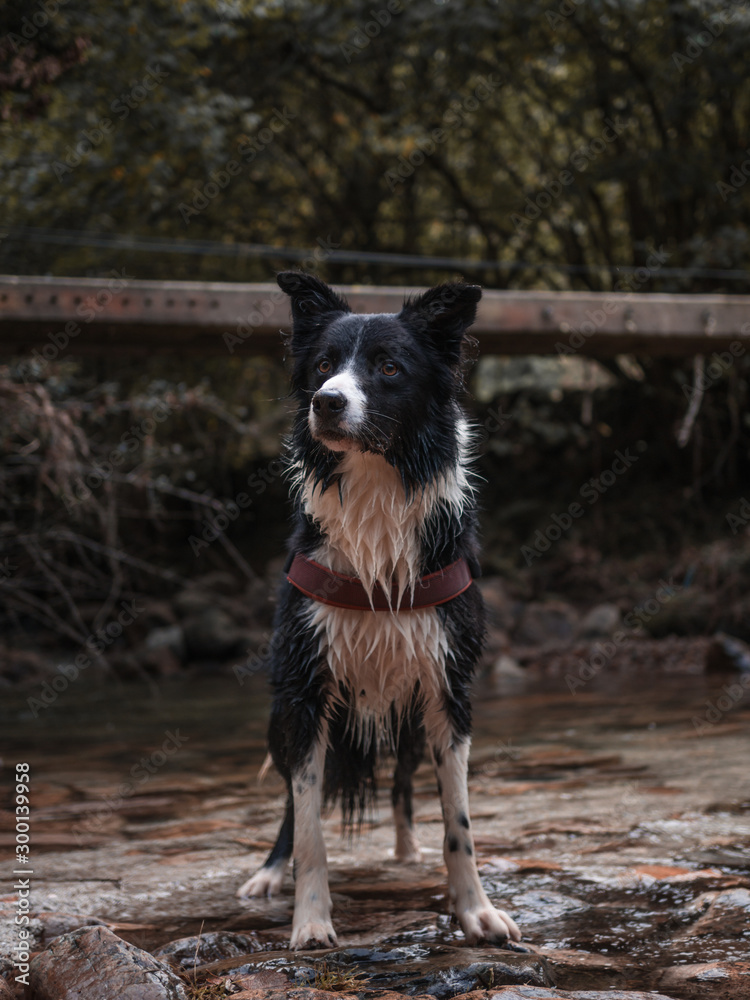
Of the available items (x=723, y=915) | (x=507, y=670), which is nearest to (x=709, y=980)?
(x=723, y=915)

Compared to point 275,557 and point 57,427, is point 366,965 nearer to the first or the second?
point 57,427

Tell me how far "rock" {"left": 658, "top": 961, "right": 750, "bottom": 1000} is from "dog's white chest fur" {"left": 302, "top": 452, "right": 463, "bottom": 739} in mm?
1163

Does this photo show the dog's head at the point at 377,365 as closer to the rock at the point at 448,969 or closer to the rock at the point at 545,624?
the rock at the point at 448,969

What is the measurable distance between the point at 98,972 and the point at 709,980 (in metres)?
1.60

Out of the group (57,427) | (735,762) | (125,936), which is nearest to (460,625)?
(125,936)

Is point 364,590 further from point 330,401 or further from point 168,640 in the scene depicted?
point 168,640

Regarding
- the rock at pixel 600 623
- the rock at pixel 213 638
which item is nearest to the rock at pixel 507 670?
the rock at pixel 600 623

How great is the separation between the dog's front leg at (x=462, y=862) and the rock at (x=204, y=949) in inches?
27.1

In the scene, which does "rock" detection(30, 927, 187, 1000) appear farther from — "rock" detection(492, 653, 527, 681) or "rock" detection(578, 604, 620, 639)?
"rock" detection(578, 604, 620, 639)

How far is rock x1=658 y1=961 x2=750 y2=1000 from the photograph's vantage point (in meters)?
2.29

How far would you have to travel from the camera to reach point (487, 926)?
9.43 ft

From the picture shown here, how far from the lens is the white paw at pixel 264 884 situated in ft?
11.4

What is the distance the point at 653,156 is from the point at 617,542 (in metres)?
5.65

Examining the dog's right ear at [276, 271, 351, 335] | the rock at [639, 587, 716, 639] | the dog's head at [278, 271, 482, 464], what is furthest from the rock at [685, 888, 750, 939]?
the rock at [639, 587, 716, 639]
